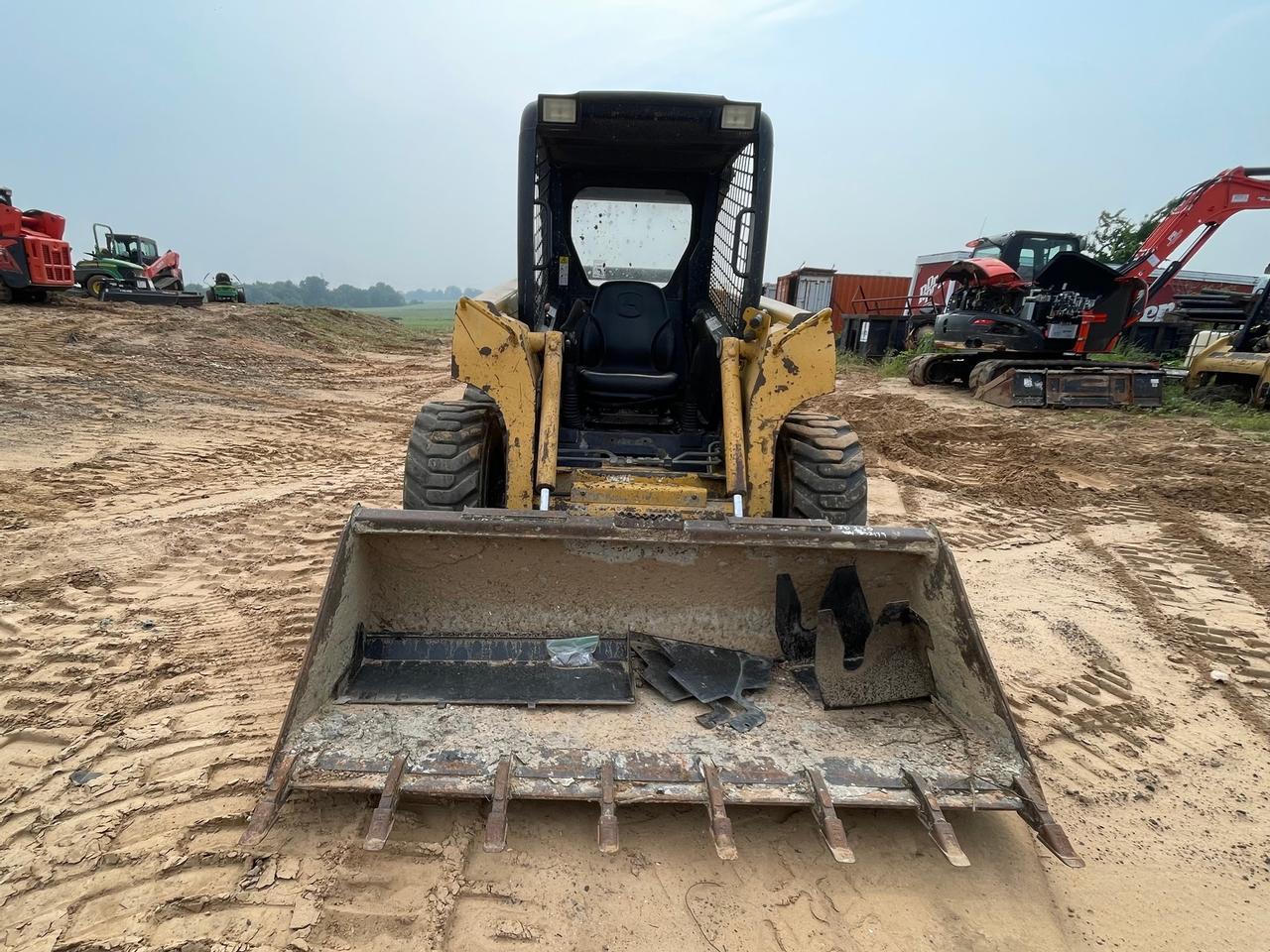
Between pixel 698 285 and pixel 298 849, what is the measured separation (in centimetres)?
399

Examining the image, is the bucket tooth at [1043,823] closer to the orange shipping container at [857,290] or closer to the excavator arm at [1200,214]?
the excavator arm at [1200,214]

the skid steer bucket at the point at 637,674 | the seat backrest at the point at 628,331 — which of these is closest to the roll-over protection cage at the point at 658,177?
the seat backrest at the point at 628,331

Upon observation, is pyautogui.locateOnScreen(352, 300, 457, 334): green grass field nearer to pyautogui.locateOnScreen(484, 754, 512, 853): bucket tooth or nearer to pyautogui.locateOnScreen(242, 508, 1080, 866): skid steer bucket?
pyautogui.locateOnScreen(242, 508, 1080, 866): skid steer bucket

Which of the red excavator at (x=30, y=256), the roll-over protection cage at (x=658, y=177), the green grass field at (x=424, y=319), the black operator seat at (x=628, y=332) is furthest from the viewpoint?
the green grass field at (x=424, y=319)

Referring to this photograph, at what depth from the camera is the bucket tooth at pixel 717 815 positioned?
1.74 m

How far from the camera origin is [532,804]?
214 centimetres

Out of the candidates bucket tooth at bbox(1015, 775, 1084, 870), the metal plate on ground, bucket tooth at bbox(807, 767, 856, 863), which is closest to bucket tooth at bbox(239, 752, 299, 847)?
the metal plate on ground

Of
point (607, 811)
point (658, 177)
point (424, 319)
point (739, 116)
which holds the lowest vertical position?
point (607, 811)

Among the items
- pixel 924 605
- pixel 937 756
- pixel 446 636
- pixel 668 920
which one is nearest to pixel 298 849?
pixel 446 636

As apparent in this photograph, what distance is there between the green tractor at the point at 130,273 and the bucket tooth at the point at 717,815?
2147 centimetres

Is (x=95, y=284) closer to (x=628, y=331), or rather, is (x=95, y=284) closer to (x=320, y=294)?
(x=628, y=331)

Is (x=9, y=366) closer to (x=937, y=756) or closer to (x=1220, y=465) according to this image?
(x=937, y=756)

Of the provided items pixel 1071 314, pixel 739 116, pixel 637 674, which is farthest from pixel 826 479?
pixel 1071 314

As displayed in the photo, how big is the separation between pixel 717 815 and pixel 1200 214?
14.2 meters
